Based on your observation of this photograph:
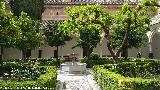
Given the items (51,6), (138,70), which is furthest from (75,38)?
(138,70)

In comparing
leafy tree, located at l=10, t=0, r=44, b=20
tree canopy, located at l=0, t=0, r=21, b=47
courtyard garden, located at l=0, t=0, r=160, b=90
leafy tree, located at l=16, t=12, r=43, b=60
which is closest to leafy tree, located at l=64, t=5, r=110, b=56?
courtyard garden, located at l=0, t=0, r=160, b=90

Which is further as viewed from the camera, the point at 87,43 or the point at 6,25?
the point at 87,43

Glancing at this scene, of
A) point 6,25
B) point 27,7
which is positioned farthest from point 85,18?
point 27,7

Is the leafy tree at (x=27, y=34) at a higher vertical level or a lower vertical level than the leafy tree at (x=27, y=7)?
lower

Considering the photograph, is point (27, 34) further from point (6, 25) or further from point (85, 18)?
point (6, 25)

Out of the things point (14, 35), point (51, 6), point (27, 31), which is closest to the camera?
point (14, 35)

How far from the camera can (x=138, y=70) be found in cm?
2053

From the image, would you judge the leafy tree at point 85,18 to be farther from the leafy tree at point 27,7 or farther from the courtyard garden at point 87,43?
the leafy tree at point 27,7

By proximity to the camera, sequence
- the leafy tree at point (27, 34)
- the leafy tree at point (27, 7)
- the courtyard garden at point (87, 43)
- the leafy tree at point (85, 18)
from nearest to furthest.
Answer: the courtyard garden at point (87, 43) → the leafy tree at point (85, 18) → the leafy tree at point (27, 34) → the leafy tree at point (27, 7)

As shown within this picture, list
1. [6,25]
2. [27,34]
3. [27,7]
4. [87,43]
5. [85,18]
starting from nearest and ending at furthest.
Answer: [6,25] → [85,18] → [27,34] → [27,7] → [87,43]

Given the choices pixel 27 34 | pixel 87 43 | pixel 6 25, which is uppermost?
pixel 6 25

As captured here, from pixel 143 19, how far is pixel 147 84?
803cm

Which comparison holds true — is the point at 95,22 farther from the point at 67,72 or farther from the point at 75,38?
the point at 75,38

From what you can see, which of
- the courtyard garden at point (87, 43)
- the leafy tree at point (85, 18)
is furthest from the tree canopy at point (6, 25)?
the leafy tree at point (85, 18)
